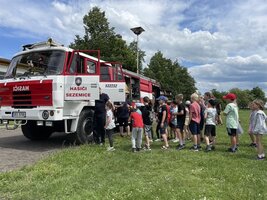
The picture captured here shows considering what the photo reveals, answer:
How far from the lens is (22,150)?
32.7 feet

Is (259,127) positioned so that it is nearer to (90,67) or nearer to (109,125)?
(109,125)

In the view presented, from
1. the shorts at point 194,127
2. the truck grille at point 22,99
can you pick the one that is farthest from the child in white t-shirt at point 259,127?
the truck grille at point 22,99

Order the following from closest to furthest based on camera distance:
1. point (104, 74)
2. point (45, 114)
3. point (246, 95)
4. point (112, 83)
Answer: point (45, 114)
point (112, 83)
point (104, 74)
point (246, 95)

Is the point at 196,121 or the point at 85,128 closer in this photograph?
the point at 196,121

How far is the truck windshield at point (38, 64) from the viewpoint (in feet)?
32.9

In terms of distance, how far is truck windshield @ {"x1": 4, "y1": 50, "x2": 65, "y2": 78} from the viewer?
1003 centimetres

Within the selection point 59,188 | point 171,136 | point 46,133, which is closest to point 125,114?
point 171,136

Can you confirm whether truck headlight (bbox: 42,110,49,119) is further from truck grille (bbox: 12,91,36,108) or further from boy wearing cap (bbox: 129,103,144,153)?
boy wearing cap (bbox: 129,103,144,153)

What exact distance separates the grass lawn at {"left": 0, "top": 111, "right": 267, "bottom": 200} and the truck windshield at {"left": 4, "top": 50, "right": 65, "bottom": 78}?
A: 2724mm

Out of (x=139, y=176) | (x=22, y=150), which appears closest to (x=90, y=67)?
(x=22, y=150)

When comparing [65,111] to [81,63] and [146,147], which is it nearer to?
[81,63]

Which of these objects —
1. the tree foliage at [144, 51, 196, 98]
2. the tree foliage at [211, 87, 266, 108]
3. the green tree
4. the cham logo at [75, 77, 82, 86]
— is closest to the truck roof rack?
the cham logo at [75, 77, 82, 86]

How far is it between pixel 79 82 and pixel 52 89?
0.92m

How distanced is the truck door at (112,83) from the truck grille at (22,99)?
315cm
